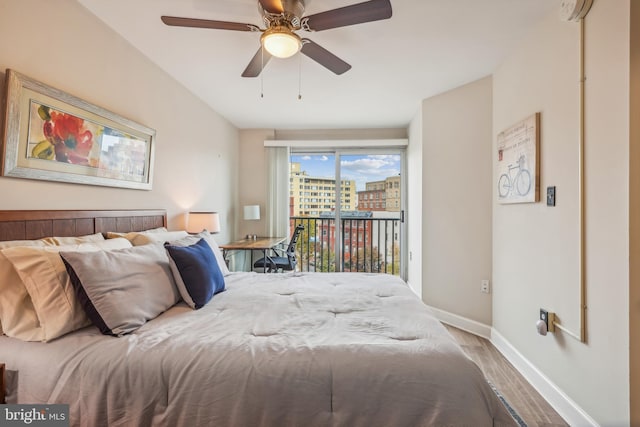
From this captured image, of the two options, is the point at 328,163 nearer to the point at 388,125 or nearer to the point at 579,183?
the point at 388,125

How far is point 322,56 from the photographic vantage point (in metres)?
1.92

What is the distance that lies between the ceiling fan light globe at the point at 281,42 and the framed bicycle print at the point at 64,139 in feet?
3.82

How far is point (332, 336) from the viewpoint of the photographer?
1.27 m

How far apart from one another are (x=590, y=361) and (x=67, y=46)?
11.1ft

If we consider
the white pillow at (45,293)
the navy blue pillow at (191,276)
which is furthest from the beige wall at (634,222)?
the white pillow at (45,293)

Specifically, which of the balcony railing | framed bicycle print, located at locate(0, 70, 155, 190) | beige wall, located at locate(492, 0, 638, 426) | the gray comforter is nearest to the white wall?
the balcony railing

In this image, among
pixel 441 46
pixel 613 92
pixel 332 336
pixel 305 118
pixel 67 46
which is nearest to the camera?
pixel 332 336

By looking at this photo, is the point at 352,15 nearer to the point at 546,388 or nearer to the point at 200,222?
the point at 200,222

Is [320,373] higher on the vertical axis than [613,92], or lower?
lower

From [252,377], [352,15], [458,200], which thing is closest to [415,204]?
[458,200]

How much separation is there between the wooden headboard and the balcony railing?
283 centimetres

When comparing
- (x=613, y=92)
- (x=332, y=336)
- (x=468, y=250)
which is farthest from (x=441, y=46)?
(x=332, y=336)

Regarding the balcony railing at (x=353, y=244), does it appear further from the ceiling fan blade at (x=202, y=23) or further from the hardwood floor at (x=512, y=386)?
the ceiling fan blade at (x=202, y=23)

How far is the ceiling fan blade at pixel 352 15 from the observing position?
1424 mm
